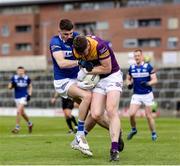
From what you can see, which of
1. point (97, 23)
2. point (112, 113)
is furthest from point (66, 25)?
point (97, 23)

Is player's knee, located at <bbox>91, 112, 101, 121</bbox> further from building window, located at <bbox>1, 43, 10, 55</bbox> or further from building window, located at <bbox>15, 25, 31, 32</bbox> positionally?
building window, located at <bbox>1, 43, 10, 55</bbox>

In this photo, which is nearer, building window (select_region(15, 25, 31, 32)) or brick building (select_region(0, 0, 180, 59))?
brick building (select_region(0, 0, 180, 59))

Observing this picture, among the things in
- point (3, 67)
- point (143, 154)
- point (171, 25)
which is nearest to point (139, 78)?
point (143, 154)

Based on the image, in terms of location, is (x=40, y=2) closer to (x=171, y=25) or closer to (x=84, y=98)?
(x=171, y=25)

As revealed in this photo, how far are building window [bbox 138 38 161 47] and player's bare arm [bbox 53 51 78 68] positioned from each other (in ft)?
237

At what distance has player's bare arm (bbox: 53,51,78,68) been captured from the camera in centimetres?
1191

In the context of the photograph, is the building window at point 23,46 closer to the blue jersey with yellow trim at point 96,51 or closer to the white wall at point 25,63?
the white wall at point 25,63

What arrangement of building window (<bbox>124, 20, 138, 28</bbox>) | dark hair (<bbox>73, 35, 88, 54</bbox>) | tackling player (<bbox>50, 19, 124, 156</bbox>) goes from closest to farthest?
dark hair (<bbox>73, 35, 88, 54</bbox>) → tackling player (<bbox>50, 19, 124, 156</bbox>) → building window (<bbox>124, 20, 138, 28</bbox>)

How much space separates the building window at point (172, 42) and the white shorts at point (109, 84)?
71.5 meters

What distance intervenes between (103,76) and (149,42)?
73677mm

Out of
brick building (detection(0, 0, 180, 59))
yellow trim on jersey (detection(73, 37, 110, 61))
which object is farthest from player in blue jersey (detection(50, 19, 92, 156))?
brick building (detection(0, 0, 180, 59))

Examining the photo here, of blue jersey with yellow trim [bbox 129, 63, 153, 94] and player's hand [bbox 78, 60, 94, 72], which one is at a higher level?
player's hand [bbox 78, 60, 94, 72]

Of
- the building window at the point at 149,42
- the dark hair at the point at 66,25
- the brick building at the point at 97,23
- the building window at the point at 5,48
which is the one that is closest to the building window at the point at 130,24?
the brick building at the point at 97,23

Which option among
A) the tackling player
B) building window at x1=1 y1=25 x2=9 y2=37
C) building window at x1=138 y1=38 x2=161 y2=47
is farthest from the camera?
building window at x1=1 y1=25 x2=9 y2=37
